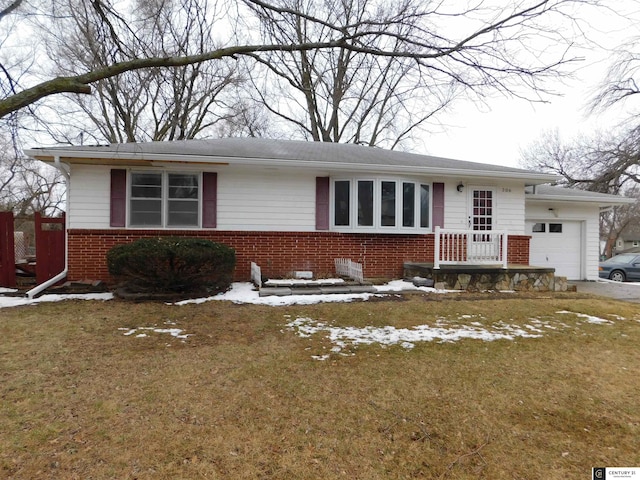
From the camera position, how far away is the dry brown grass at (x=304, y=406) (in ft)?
6.97

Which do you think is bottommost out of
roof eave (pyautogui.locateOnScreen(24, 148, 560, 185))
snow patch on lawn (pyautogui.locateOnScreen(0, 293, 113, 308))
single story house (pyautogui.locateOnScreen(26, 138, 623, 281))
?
snow patch on lawn (pyautogui.locateOnScreen(0, 293, 113, 308))

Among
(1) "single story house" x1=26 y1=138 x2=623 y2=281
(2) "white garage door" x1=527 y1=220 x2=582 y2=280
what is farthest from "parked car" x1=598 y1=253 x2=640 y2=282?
(1) "single story house" x1=26 y1=138 x2=623 y2=281

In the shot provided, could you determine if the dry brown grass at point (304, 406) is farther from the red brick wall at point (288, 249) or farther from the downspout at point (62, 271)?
the red brick wall at point (288, 249)

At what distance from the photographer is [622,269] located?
513 inches

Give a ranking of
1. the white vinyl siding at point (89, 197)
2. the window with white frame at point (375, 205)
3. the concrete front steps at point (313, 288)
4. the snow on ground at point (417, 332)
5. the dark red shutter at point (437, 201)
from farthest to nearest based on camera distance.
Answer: the dark red shutter at point (437, 201) → the window with white frame at point (375, 205) → the white vinyl siding at point (89, 197) → the concrete front steps at point (313, 288) → the snow on ground at point (417, 332)

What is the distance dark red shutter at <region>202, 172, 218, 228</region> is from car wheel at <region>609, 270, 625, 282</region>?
48.2 ft

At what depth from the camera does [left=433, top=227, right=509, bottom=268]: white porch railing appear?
8766 mm

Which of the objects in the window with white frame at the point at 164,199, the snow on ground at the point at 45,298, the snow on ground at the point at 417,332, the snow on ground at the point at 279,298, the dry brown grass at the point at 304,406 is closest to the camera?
the dry brown grass at the point at 304,406

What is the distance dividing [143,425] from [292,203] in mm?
6905

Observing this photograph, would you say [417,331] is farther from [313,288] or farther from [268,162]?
[268,162]

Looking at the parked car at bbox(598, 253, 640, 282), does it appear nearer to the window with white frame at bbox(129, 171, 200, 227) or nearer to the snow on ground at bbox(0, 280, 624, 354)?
the snow on ground at bbox(0, 280, 624, 354)

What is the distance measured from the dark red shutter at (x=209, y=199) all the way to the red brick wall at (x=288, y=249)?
0.26m

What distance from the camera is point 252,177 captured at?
881 cm

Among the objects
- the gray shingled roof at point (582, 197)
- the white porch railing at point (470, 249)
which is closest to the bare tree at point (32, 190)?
the white porch railing at point (470, 249)
